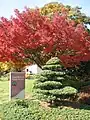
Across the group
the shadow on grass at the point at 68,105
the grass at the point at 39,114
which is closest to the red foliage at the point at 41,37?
the shadow on grass at the point at 68,105

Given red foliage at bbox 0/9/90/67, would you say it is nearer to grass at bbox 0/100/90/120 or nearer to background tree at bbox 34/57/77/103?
background tree at bbox 34/57/77/103

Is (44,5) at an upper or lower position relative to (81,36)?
upper

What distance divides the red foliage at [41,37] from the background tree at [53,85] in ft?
5.28

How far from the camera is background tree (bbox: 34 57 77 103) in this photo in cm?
1345

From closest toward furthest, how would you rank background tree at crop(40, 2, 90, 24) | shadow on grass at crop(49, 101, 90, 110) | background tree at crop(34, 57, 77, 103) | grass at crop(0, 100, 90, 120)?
grass at crop(0, 100, 90, 120) → background tree at crop(34, 57, 77, 103) → shadow on grass at crop(49, 101, 90, 110) → background tree at crop(40, 2, 90, 24)

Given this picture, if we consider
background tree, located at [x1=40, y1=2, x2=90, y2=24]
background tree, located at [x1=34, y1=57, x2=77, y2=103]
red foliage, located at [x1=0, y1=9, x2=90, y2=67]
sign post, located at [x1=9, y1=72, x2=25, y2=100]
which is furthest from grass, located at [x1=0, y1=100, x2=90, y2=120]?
background tree, located at [x1=40, y1=2, x2=90, y2=24]

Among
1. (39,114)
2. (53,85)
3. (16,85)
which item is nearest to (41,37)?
(16,85)

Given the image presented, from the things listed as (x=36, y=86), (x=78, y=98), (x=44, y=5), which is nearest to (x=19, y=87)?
(x=36, y=86)

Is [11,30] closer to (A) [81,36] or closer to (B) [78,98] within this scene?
(A) [81,36]

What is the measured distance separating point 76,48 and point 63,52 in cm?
87

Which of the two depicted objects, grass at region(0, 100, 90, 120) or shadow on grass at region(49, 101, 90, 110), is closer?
grass at region(0, 100, 90, 120)

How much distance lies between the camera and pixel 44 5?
26672 mm

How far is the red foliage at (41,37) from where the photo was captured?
1532cm

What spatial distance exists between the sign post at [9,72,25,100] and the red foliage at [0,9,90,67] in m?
1.52
